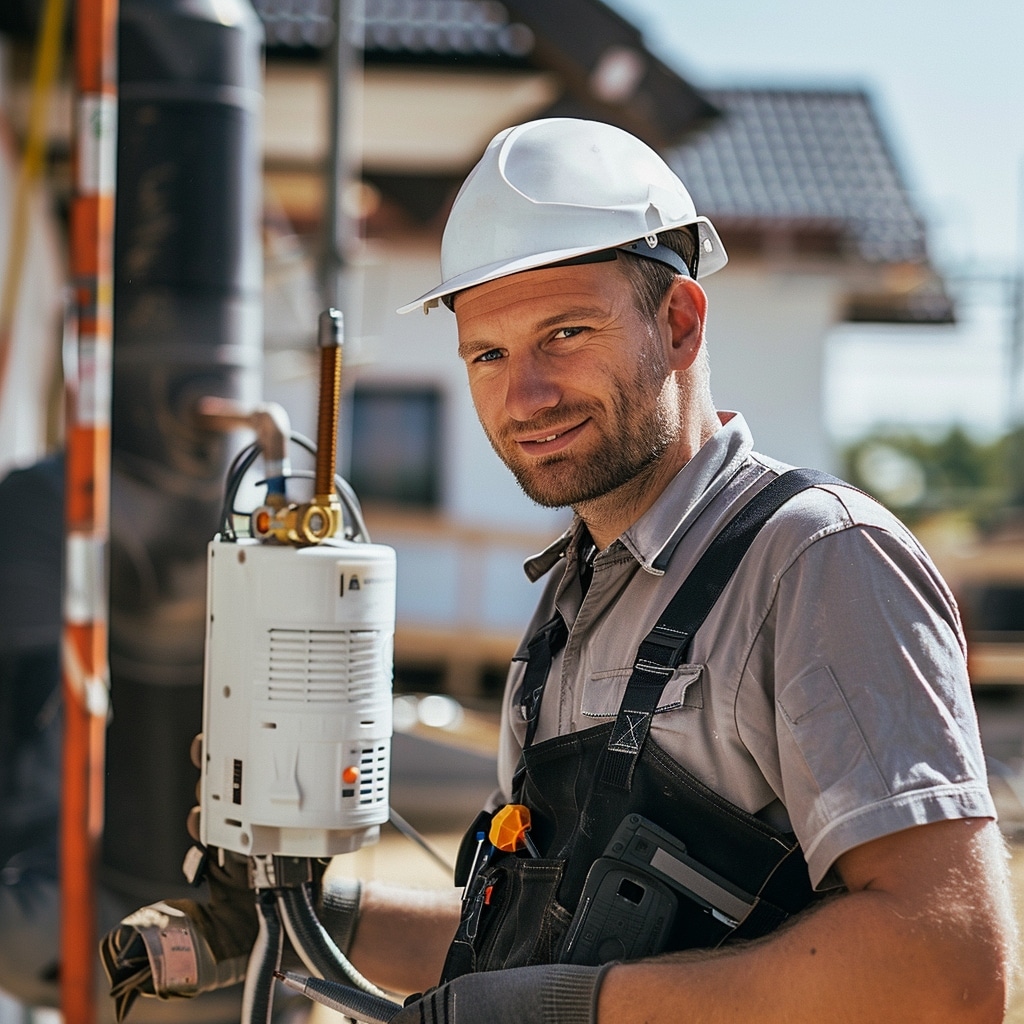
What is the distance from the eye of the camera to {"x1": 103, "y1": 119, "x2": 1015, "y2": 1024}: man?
1326 millimetres

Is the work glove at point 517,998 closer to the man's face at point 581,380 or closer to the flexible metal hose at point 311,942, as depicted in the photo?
the flexible metal hose at point 311,942

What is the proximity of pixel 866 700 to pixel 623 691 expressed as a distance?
357 millimetres

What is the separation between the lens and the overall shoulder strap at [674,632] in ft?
5.05

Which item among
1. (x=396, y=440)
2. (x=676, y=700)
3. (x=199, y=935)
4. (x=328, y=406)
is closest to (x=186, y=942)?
(x=199, y=935)

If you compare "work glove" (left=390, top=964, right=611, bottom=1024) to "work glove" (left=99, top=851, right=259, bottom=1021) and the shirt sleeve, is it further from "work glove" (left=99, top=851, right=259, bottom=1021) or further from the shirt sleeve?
"work glove" (left=99, top=851, right=259, bottom=1021)

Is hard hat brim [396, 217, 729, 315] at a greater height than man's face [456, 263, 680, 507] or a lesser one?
greater

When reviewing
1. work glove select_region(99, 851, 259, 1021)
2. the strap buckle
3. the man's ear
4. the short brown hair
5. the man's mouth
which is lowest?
work glove select_region(99, 851, 259, 1021)

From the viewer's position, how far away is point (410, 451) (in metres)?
10.2

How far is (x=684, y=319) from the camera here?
1.81 metres

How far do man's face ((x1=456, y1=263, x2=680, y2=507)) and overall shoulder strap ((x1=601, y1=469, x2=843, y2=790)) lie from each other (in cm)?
22

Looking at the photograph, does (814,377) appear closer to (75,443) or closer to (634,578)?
(75,443)

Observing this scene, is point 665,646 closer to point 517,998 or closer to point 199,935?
point 517,998

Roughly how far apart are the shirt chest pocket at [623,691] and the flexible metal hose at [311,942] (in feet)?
1.88

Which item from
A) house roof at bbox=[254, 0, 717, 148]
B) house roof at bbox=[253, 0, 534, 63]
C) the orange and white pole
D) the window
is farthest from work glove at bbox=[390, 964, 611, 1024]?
the window
